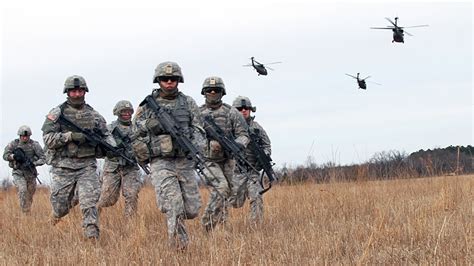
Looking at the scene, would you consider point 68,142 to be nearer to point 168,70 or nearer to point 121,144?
point 168,70

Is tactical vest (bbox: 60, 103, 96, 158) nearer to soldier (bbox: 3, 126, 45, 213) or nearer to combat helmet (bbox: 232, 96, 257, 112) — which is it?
combat helmet (bbox: 232, 96, 257, 112)

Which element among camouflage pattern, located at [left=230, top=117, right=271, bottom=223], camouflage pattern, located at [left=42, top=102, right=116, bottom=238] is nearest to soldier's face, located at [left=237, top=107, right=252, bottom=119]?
camouflage pattern, located at [left=230, top=117, right=271, bottom=223]

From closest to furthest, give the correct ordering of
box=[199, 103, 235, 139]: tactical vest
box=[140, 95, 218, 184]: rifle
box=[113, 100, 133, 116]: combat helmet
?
box=[140, 95, 218, 184]: rifle < box=[199, 103, 235, 139]: tactical vest < box=[113, 100, 133, 116]: combat helmet

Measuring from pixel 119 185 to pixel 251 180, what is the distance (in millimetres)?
2522

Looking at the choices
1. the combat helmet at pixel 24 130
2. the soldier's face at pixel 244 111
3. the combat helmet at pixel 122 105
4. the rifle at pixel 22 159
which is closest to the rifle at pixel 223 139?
the soldier's face at pixel 244 111

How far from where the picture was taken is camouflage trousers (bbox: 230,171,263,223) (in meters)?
9.18

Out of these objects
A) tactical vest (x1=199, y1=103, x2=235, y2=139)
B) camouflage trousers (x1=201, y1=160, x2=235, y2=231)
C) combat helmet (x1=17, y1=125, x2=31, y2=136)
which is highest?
combat helmet (x1=17, y1=125, x2=31, y2=136)

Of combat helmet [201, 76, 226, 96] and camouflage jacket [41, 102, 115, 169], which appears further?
combat helmet [201, 76, 226, 96]

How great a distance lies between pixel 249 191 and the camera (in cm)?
951

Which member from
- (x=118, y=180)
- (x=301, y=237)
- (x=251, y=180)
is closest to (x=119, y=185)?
(x=118, y=180)

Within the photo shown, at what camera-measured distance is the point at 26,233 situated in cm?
803

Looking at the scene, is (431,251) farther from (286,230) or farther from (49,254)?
(49,254)

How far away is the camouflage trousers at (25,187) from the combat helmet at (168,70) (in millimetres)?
6985

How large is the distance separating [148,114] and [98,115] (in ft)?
5.29
